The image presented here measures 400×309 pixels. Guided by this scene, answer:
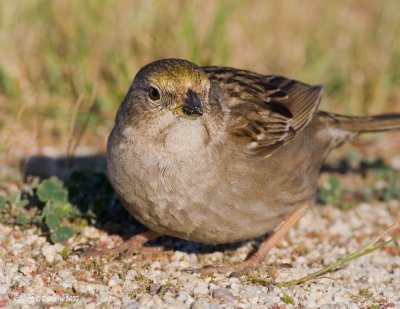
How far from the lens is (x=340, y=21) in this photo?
9.34 meters

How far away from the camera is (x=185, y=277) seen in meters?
5.04

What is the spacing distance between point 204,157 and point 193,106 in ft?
1.44

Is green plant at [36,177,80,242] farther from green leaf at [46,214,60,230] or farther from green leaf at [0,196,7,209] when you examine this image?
green leaf at [0,196,7,209]

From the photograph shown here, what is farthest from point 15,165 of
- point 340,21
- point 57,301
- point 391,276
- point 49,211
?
point 340,21

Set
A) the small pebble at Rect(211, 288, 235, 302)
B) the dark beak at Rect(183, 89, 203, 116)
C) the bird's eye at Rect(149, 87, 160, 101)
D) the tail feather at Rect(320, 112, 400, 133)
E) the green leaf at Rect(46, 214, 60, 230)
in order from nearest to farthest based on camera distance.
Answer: the dark beak at Rect(183, 89, 203, 116), the small pebble at Rect(211, 288, 235, 302), the bird's eye at Rect(149, 87, 160, 101), the green leaf at Rect(46, 214, 60, 230), the tail feather at Rect(320, 112, 400, 133)

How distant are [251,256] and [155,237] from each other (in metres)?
0.75

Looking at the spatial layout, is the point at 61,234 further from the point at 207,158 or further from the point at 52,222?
the point at 207,158

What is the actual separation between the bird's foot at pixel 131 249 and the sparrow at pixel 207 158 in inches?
0.7

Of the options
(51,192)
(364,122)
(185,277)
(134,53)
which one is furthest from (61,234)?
(134,53)

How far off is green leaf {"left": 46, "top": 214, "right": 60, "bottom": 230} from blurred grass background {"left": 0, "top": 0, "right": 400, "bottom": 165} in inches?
53.9

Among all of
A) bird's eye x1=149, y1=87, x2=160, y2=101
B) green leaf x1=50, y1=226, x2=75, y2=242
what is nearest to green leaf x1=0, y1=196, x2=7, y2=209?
green leaf x1=50, y1=226, x2=75, y2=242

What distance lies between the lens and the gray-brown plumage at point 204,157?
473 cm

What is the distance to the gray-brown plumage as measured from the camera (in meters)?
4.73

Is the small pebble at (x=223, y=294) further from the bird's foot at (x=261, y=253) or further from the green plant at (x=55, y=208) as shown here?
the green plant at (x=55, y=208)
